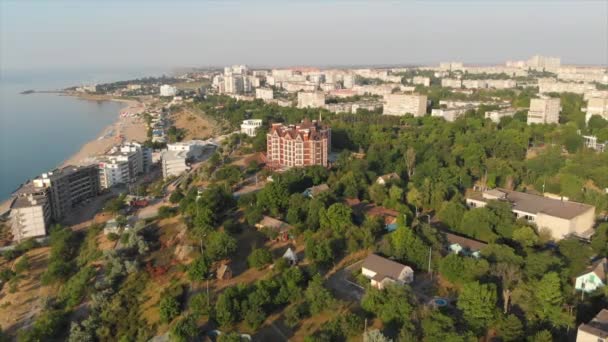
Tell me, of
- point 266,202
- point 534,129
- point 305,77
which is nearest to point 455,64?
point 305,77

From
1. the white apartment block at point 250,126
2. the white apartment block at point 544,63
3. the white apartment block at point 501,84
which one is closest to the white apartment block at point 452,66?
the white apartment block at point 544,63

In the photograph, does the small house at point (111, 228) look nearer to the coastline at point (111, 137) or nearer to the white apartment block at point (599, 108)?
the coastline at point (111, 137)

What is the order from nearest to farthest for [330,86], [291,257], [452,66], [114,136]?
[291,257] < [114,136] < [330,86] < [452,66]

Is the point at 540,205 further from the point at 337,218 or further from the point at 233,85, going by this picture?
the point at 233,85

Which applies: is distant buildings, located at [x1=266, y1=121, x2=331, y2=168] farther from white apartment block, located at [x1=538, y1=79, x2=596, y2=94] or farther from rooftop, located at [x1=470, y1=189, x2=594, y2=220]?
white apartment block, located at [x1=538, y1=79, x2=596, y2=94]

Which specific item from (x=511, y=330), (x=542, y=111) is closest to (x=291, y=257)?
(x=511, y=330)
